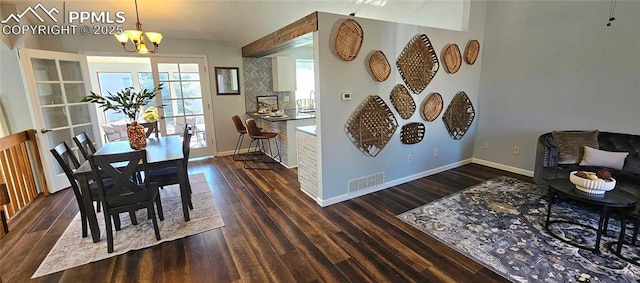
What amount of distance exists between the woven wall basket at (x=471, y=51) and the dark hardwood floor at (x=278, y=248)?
213 centimetres

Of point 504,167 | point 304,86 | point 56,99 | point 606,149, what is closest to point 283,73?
point 304,86

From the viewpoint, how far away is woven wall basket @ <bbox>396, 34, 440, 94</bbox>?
137 inches

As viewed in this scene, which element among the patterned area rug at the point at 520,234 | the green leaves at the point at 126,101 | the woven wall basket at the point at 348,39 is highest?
the woven wall basket at the point at 348,39

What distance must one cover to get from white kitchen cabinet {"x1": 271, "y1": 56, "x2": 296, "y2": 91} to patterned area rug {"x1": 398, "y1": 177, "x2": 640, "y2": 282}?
378 cm

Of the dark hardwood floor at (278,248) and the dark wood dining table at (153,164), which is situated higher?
the dark wood dining table at (153,164)

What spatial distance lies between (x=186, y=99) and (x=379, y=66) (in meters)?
3.76

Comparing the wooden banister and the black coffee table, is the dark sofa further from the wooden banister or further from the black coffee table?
the wooden banister

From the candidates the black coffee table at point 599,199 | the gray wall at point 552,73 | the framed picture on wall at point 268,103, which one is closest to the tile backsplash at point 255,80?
the framed picture on wall at point 268,103

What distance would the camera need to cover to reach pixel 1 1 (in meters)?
3.12

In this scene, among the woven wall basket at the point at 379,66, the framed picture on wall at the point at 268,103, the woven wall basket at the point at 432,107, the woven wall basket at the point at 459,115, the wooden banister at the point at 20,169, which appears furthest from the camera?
the framed picture on wall at the point at 268,103

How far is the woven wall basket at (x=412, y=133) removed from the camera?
3699mm

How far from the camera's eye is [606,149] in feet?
10.4

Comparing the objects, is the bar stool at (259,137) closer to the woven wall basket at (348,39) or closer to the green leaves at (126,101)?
the green leaves at (126,101)

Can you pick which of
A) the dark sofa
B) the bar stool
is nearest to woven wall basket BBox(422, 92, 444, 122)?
the dark sofa
